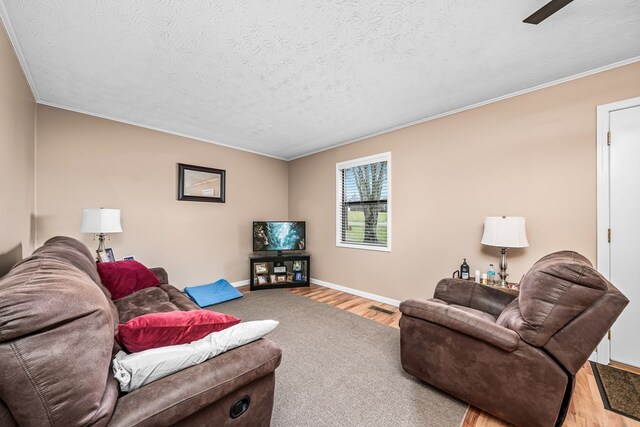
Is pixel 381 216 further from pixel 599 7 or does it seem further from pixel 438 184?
pixel 599 7

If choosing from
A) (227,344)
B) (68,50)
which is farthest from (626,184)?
(68,50)

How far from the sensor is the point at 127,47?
1.86m

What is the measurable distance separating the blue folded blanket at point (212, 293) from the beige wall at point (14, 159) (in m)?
1.72

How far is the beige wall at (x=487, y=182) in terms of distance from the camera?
2.19m

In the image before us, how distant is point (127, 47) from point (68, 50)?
0.49 meters

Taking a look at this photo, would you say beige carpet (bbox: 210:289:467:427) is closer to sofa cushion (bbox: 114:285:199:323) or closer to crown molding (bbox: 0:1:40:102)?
sofa cushion (bbox: 114:285:199:323)

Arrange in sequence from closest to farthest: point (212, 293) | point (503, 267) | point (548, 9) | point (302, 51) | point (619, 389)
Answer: point (548, 9), point (619, 389), point (302, 51), point (503, 267), point (212, 293)

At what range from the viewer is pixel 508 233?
7.32ft

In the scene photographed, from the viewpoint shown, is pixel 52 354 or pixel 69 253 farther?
pixel 69 253

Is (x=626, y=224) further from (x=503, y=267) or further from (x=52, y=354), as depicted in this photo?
(x=52, y=354)

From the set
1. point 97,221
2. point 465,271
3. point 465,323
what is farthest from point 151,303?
point 465,271

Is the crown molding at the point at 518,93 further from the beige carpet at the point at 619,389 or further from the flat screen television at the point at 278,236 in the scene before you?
the beige carpet at the point at 619,389

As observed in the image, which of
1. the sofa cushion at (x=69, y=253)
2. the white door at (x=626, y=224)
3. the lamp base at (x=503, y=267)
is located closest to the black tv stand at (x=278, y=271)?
the sofa cushion at (x=69, y=253)

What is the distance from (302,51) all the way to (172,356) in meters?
2.09
